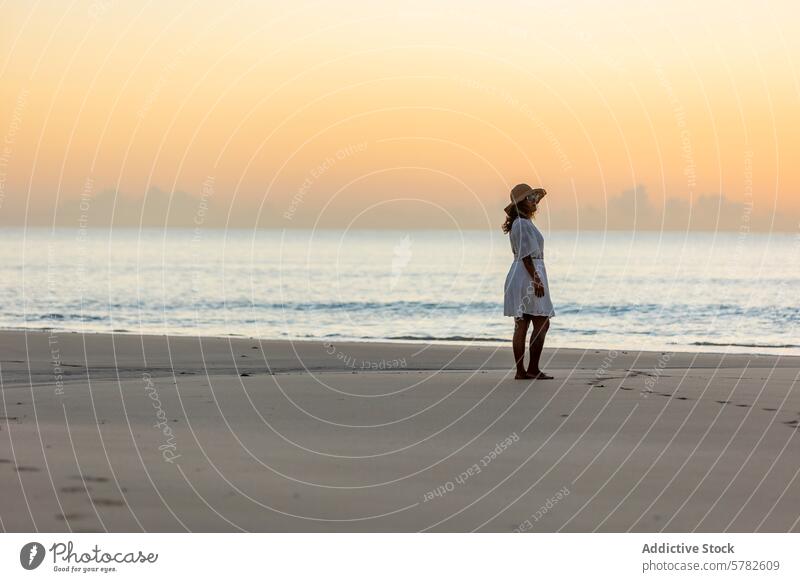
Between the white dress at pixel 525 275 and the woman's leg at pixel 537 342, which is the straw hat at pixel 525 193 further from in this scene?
the woman's leg at pixel 537 342

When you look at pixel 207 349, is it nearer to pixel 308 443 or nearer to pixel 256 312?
pixel 308 443

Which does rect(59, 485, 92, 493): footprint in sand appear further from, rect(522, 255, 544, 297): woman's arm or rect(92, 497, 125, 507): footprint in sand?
rect(522, 255, 544, 297): woman's arm

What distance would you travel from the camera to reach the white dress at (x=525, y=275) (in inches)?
436

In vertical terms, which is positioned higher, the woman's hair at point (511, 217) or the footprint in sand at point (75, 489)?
the woman's hair at point (511, 217)

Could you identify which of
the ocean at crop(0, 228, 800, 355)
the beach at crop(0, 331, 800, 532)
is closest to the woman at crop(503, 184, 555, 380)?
the beach at crop(0, 331, 800, 532)

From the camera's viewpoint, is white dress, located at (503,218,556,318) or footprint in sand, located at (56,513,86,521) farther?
white dress, located at (503,218,556,318)

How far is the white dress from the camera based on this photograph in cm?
1109

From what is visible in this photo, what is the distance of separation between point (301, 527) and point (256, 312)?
29359mm

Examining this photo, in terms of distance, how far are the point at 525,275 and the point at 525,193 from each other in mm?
918

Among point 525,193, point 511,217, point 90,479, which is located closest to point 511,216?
point 511,217
